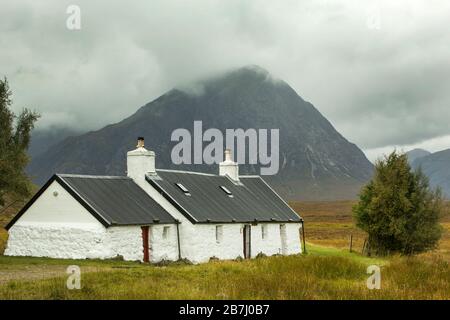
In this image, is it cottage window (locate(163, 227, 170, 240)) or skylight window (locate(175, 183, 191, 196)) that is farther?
skylight window (locate(175, 183, 191, 196))

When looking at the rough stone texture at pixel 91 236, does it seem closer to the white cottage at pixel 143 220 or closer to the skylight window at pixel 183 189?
the white cottage at pixel 143 220

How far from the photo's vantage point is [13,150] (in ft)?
115

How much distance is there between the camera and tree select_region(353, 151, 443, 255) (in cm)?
4384

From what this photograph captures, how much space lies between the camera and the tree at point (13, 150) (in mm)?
33844

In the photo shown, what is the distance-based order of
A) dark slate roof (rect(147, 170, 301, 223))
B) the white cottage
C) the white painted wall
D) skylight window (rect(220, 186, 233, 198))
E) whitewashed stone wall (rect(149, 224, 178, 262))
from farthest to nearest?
1. skylight window (rect(220, 186, 233, 198))
2. dark slate roof (rect(147, 170, 301, 223))
3. whitewashed stone wall (rect(149, 224, 178, 262))
4. the white cottage
5. the white painted wall

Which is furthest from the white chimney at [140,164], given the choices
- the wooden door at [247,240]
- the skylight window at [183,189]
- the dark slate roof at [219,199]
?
the wooden door at [247,240]

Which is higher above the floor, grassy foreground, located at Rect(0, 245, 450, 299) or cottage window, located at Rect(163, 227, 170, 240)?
cottage window, located at Rect(163, 227, 170, 240)

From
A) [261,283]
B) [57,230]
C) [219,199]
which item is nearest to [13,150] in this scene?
[57,230]

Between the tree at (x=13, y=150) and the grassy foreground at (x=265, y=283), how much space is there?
1373 centimetres

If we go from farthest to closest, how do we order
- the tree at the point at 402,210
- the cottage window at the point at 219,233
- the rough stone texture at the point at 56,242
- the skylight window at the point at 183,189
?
the tree at the point at 402,210 → the skylight window at the point at 183,189 → the cottage window at the point at 219,233 → the rough stone texture at the point at 56,242

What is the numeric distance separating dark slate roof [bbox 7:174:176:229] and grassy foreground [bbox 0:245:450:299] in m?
→ 10.5

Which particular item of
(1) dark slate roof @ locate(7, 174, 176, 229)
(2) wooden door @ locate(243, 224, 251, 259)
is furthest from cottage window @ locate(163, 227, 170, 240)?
(2) wooden door @ locate(243, 224, 251, 259)

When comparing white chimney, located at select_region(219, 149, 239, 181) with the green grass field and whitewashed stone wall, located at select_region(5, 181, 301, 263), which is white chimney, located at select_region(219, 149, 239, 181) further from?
the green grass field
